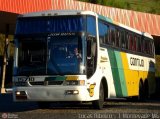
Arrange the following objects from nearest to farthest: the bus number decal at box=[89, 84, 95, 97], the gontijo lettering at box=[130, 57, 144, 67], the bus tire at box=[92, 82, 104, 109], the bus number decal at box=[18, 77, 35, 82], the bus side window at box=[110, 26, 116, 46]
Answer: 1. the bus number decal at box=[18, 77, 35, 82]
2. the bus number decal at box=[89, 84, 95, 97]
3. the bus tire at box=[92, 82, 104, 109]
4. the bus side window at box=[110, 26, 116, 46]
5. the gontijo lettering at box=[130, 57, 144, 67]

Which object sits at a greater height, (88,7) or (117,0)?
(117,0)

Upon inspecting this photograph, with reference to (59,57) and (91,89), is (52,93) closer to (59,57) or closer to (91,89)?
(59,57)

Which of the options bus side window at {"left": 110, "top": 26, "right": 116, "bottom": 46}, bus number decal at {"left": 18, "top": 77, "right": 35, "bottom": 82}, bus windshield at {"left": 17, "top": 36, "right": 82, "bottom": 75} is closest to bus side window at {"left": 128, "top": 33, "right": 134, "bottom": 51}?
bus side window at {"left": 110, "top": 26, "right": 116, "bottom": 46}

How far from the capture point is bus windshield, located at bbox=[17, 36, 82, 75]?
1577 centimetres

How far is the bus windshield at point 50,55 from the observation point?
15.8m

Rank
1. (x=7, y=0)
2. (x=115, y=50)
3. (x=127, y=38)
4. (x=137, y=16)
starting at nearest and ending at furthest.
→ (x=115, y=50), (x=127, y=38), (x=7, y=0), (x=137, y=16)

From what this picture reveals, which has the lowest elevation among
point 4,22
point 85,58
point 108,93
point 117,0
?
point 108,93

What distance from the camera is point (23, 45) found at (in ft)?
52.9

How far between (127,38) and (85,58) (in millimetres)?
5843

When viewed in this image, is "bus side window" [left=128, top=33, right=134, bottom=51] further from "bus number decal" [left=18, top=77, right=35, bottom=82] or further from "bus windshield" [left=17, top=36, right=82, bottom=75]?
"bus number decal" [left=18, top=77, right=35, bottom=82]

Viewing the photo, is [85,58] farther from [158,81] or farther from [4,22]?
[4,22]

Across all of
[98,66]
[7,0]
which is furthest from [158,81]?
[98,66]

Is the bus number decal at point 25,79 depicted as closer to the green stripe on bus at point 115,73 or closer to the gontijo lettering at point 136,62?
the green stripe on bus at point 115,73

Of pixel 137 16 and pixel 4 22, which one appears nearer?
pixel 4 22
